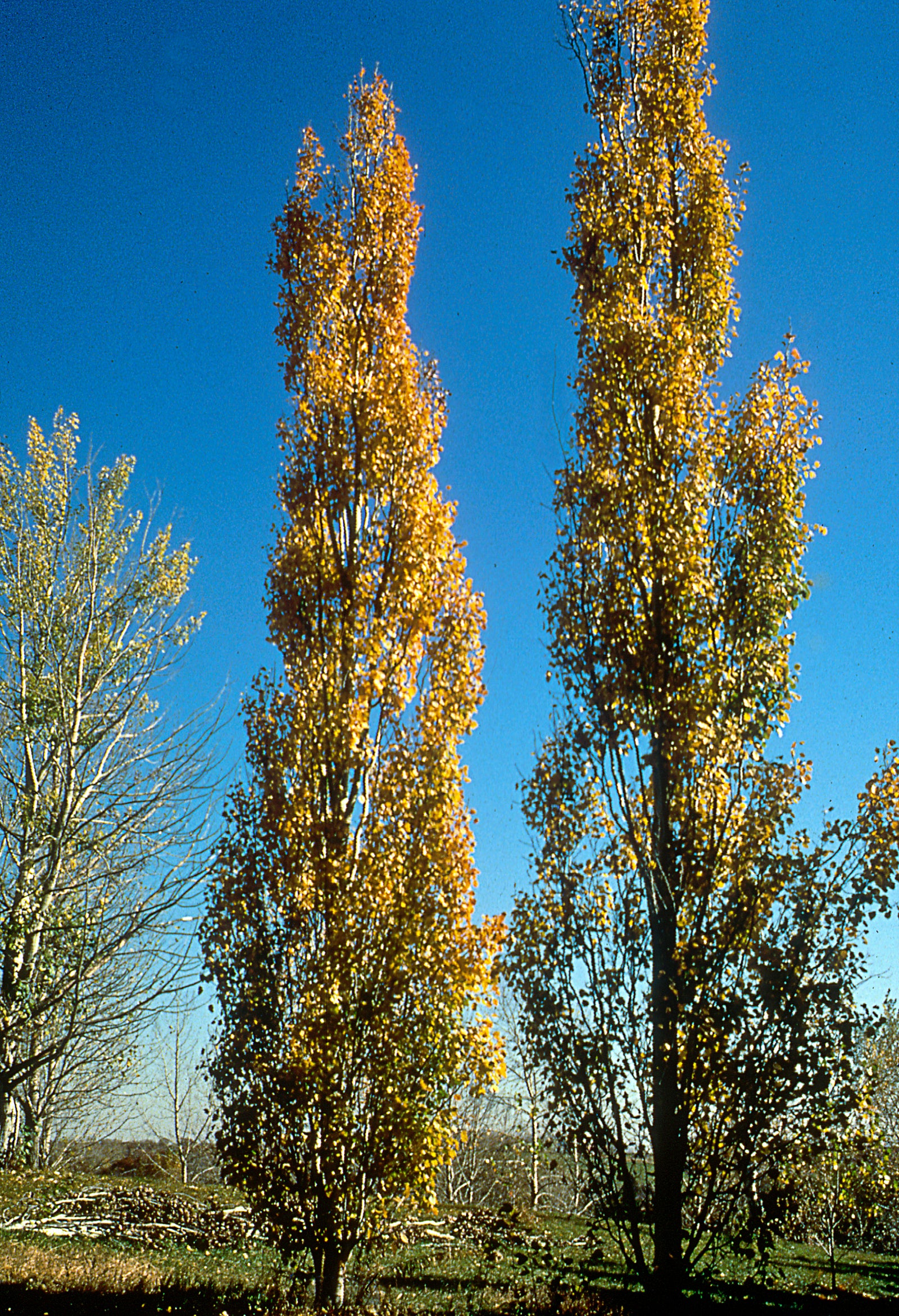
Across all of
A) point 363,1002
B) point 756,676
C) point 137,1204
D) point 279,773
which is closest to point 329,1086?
point 363,1002

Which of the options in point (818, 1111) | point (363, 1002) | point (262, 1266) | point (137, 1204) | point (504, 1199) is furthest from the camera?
point (504, 1199)

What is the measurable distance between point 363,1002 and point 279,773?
2.04m

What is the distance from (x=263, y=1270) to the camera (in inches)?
401

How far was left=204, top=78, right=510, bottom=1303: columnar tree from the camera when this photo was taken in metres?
6.62

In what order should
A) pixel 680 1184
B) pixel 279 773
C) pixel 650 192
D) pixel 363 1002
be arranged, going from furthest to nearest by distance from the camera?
pixel 650 192
pixel 279 773
pixel 363 1002
pixel 680 1184

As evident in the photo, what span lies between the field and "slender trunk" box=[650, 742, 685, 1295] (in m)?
0.26

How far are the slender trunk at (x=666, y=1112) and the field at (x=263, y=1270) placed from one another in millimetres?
257

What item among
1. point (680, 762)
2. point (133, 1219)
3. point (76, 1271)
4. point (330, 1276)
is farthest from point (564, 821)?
point (133, 1219)

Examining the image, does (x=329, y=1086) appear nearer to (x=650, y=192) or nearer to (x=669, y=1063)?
(x=669, y=1063)

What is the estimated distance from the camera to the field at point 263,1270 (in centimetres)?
693

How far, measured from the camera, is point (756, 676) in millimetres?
6441

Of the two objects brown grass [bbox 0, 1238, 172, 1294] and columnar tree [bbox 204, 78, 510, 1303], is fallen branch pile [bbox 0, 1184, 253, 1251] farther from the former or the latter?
columnar tree [bbox 204, 78, 510, 1303]

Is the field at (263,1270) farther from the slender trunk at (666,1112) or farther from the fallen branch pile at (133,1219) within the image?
the slender trunk at (666,1112)

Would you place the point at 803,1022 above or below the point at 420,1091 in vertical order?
above
